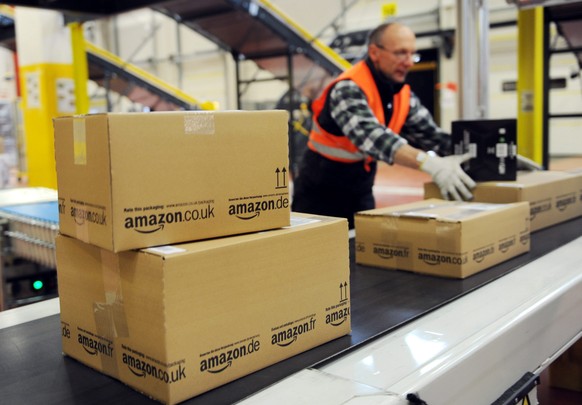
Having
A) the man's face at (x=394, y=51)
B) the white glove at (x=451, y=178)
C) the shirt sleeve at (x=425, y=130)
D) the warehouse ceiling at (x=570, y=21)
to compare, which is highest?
the warehouse ceiling at (x=570, y=21)

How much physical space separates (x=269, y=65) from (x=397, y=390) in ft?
28.0

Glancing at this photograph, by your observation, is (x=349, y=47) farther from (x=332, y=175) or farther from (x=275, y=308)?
(x=275, y=308)

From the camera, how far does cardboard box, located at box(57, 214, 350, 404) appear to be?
3.18 feet

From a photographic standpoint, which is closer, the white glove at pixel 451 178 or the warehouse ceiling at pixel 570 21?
the white glove at pixel 451 178

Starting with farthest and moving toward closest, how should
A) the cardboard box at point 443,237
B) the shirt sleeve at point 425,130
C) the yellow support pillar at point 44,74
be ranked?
the yellow support pillar at point 44,74 < the shirt sleeve at point 425,130 < the cardboard box at point 443,237

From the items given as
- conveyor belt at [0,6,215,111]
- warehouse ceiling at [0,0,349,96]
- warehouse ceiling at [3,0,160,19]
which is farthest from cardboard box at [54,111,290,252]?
conveyor belt at [0,6,215,111]

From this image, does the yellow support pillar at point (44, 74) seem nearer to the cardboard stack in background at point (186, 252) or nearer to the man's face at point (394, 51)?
the man's face at point (394, 51)

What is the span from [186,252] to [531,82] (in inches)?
147

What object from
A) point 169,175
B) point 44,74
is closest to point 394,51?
point 169,175

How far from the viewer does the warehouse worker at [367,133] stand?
8.29 feet

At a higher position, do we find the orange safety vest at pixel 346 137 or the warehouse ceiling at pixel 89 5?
the warehouse ceiling at pixel 89 5

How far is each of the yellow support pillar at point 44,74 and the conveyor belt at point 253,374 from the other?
4.78 m

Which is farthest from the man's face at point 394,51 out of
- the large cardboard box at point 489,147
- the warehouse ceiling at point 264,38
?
the warehouse ceiling at point 264,38

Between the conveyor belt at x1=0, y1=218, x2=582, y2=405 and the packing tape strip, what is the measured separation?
42 millimetres
